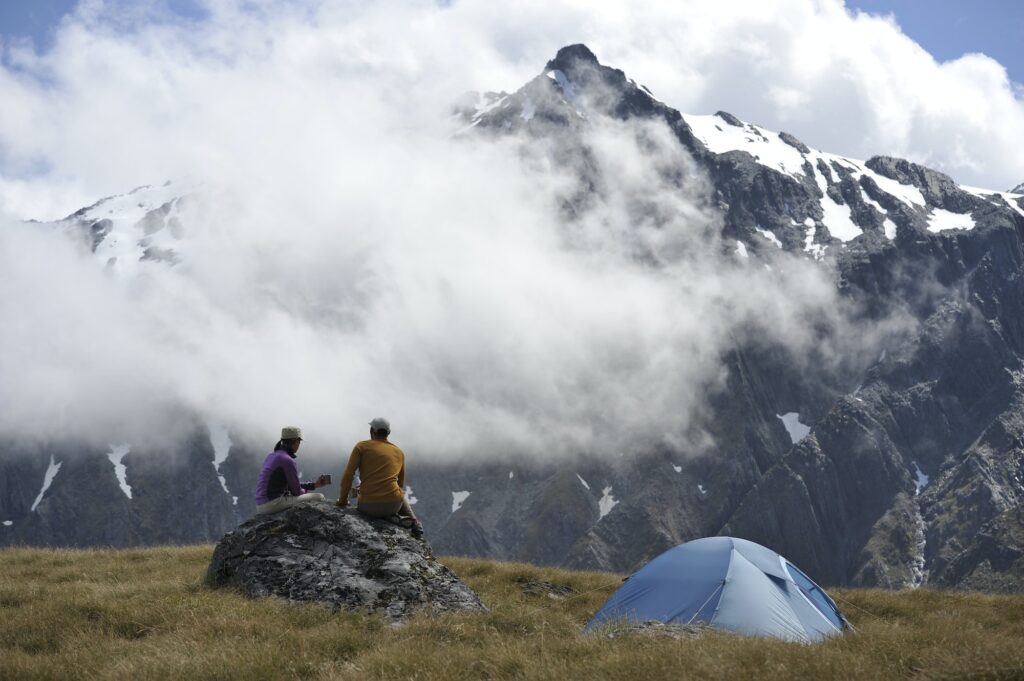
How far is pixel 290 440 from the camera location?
60.1ft

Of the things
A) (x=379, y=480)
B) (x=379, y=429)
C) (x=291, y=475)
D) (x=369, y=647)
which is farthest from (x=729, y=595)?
(x=291, y=475)

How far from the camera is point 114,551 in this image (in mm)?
26453

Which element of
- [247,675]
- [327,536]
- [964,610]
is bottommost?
[964,610]

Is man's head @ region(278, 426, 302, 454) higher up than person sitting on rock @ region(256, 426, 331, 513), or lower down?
higher up

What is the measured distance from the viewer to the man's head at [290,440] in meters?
18.1

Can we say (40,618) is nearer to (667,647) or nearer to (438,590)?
(438,590)

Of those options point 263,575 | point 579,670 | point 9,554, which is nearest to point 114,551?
point 9,554

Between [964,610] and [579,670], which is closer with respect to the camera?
[579,670]

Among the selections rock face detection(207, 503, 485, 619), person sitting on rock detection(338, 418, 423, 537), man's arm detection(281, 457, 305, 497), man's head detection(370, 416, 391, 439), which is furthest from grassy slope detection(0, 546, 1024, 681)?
man's head detection(370, 416, 391, 439)

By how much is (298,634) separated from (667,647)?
18.0 feet

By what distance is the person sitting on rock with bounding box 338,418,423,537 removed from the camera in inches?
701

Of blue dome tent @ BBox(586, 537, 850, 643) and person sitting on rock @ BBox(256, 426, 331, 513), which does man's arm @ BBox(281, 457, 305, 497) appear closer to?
person sitting on rock @ BBox(256, 426, 331, 513)

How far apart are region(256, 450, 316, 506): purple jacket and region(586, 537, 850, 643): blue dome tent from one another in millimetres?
6756

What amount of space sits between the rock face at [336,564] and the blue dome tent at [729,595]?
3.57 m
